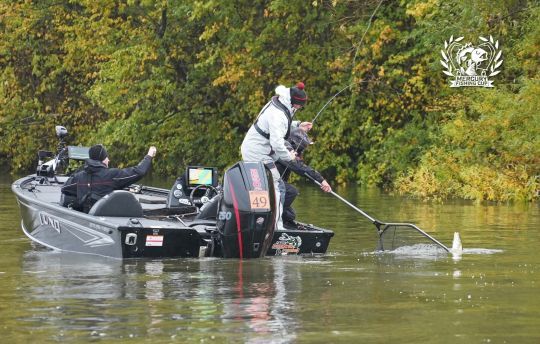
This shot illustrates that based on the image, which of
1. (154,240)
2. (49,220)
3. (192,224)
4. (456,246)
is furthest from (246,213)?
(49,220)

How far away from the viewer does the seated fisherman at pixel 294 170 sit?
17.1m

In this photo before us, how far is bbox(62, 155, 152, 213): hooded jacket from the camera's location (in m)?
17.5

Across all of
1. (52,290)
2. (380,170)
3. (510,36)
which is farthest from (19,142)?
(52,290)

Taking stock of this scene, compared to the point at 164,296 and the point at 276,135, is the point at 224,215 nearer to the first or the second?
the point at 276,135

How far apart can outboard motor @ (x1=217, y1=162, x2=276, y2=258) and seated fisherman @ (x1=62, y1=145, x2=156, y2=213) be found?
6.18 feet

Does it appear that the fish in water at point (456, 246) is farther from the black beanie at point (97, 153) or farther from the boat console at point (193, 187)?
the black beanie at point (97, 153)

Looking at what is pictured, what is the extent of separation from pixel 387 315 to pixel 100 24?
3008cm

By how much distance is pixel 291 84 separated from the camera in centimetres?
3691

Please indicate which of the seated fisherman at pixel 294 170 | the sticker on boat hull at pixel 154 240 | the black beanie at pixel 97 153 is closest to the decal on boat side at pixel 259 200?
the sticker on boat hull at pixel 154 240

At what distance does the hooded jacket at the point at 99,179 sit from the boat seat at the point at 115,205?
62 cm

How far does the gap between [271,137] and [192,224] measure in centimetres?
139

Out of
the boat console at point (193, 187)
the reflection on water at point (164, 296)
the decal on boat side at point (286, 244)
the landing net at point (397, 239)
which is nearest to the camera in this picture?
the reflection on water at point (164, 296)

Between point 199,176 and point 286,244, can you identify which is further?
point 199,176

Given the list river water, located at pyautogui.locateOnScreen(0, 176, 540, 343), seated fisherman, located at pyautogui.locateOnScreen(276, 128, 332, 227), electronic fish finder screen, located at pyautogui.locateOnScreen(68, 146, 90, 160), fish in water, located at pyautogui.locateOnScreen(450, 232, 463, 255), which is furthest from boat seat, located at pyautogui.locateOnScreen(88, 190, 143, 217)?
electronic fish finder screen, located at pyautogui.locateOnScreen(68, 146, 90, 160)
